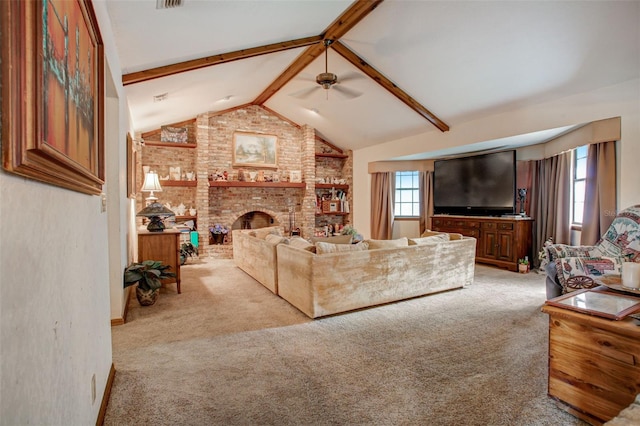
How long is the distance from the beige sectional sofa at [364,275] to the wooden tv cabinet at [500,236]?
1.80 meters

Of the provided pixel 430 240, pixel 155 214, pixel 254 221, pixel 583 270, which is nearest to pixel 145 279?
pixel 155 214

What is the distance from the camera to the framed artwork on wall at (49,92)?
2.43ft

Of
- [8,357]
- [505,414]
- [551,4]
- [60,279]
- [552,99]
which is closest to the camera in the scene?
[8,357]

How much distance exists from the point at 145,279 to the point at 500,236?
5.55 meters

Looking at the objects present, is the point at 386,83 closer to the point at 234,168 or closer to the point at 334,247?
the point at 334,247

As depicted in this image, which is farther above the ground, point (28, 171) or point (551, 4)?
point (551, 4)

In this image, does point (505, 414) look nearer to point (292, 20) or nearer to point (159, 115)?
point (292, 20)

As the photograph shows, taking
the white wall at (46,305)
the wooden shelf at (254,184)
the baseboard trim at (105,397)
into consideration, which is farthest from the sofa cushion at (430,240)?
the wooden shelf at (254,184)

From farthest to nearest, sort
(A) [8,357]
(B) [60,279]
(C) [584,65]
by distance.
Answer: (C) [584,65]
(B) [60,279]
(A) [8,357]

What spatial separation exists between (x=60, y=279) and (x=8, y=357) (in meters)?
0.47

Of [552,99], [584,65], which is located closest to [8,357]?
[584,65]

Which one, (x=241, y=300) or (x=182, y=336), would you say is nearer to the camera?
(x=182, y=336)

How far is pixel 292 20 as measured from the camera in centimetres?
379

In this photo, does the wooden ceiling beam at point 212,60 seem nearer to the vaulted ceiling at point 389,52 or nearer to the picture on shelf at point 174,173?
the vaulted ceiling at point 389,52
